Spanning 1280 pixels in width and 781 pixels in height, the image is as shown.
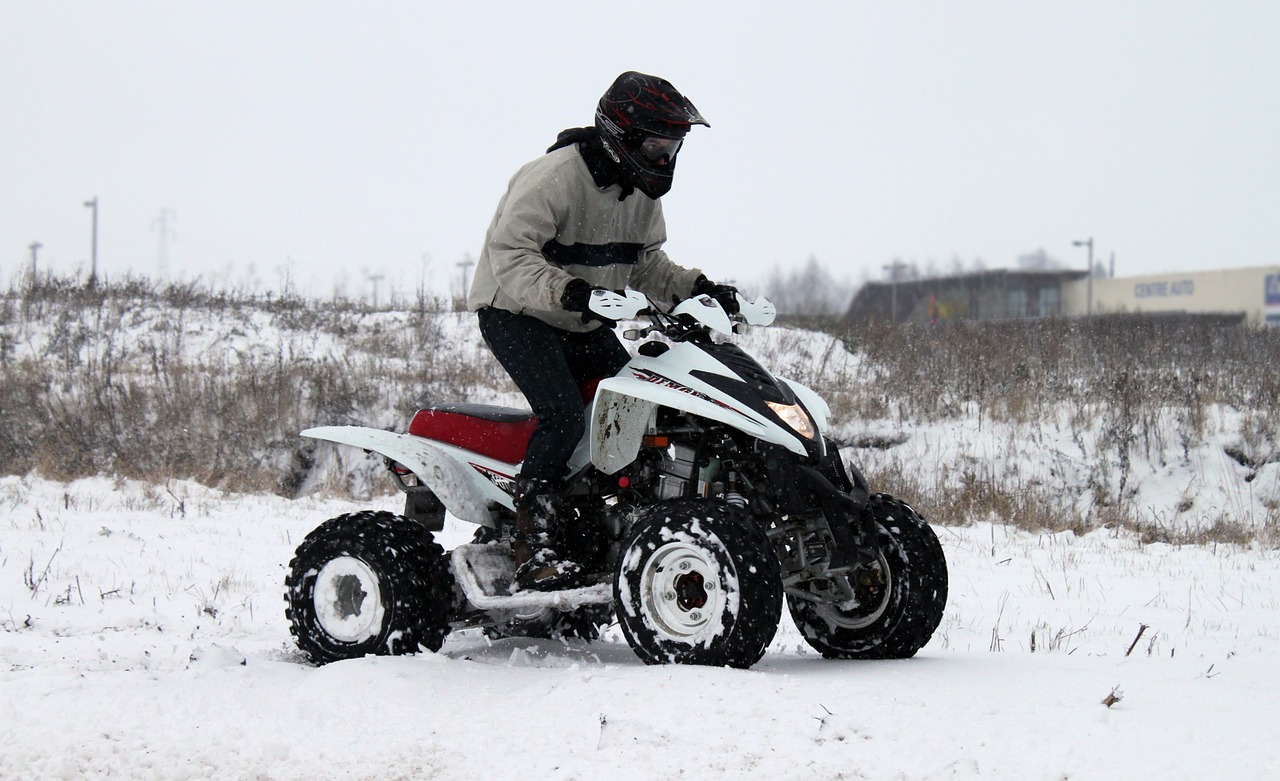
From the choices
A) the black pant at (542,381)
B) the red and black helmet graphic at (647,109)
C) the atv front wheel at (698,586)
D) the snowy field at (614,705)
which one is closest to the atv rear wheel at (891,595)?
the snowy field at (614,705)

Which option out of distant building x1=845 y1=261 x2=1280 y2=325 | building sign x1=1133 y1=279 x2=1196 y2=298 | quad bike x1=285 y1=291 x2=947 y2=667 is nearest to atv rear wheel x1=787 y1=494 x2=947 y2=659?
quad bike x1=285 y1=291 x2=947 y2=667

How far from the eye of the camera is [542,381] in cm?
497

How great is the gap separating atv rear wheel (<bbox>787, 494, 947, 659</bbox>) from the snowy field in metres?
0.14

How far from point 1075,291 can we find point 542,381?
54.3 meters

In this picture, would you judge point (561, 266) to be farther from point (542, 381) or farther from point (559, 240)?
point (542, 381)

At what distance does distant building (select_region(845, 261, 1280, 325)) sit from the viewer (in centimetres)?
4819

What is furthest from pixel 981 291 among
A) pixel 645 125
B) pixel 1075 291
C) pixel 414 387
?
pixel 645 125

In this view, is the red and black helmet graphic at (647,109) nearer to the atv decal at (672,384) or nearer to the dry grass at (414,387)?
the atv decal at (672,384)

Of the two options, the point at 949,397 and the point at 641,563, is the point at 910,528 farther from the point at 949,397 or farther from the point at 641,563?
the point at 949,397

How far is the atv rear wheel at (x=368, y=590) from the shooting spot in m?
5.12

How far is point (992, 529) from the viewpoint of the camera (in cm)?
973

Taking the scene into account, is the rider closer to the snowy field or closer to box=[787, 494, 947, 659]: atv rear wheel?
the snowy field

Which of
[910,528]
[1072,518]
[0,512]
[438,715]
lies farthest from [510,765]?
[1072,518]

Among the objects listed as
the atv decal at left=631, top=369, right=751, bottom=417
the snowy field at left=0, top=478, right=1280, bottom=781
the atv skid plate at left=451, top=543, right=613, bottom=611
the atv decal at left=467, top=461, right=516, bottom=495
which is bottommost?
the snowy field at left=0, top=478, right=1280, bottom=781
